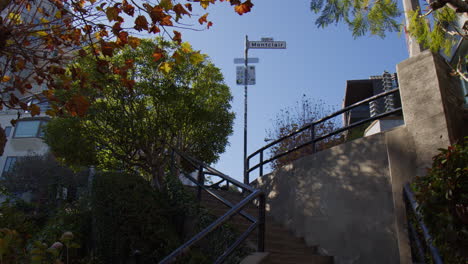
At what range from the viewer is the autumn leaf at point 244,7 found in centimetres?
384

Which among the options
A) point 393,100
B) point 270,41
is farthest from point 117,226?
point 393,100

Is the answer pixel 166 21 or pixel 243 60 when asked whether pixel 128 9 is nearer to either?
pixel 166 21

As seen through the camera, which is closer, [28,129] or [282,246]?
[282,246]

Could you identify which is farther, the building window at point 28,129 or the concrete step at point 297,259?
the building window at point 28,129

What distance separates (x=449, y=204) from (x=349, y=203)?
8.10 feet

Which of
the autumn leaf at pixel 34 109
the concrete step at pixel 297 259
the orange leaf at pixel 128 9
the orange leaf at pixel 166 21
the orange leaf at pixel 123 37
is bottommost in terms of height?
the concrete step at pixel 297 259

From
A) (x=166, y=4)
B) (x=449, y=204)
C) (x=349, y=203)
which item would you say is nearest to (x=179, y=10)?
(x=166, y=4)

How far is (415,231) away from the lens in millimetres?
3473

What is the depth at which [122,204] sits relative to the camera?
18.2 ft

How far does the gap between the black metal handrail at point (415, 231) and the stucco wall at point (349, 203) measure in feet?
1.17

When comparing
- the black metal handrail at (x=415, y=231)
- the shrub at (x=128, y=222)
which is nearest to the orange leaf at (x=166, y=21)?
the shrub at (x=128, y=222)

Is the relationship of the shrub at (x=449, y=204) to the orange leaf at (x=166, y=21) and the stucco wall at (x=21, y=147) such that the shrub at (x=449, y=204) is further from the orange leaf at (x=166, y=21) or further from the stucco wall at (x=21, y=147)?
the stucco wall at (x=21, y=147)

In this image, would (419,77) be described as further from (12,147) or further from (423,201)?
(12,147)

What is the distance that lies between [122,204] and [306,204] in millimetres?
2894
